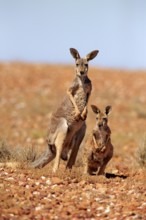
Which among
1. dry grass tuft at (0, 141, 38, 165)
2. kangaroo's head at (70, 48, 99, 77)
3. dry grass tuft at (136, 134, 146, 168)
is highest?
kangaroo's head at (70, 48, 99, 77)

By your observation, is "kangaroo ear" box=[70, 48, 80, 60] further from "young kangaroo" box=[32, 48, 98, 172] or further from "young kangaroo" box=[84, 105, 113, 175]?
"young kangaroo" box=[84, 105, 113, 175]

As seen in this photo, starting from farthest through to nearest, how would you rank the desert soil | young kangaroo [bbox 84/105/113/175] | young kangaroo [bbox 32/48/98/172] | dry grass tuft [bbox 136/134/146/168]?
1. dry grass tuft [bbox 136/134/146/168]
2. young kangaroo [bbox 84/105/113/175]
3. young kangaroo [bbox 32/48/98/172]
4. the desert soil

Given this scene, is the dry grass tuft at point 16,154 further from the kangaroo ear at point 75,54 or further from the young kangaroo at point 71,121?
the kangaroo ear at point 75,54

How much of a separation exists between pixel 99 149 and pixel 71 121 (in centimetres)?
60

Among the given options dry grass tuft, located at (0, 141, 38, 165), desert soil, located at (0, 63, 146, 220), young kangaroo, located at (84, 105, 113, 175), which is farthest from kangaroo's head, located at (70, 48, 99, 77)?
dry grass tuft, located at (0, 141, 38, 165)

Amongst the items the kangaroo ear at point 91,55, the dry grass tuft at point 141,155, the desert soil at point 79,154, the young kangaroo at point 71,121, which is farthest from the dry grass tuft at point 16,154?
the dry grass tuft at point 141,155

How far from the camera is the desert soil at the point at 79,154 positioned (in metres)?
6.82

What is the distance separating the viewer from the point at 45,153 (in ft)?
29.3

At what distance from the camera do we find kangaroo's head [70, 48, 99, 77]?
28.8 feet

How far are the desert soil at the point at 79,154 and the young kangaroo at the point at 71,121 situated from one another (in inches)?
10.0

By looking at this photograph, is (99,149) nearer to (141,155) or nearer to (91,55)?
(91,55)

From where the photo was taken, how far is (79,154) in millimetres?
10797

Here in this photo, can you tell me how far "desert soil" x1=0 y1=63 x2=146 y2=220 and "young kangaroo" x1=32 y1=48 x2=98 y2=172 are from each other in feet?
0.84

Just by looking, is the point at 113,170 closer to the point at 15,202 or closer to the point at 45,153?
the point at 45,153
